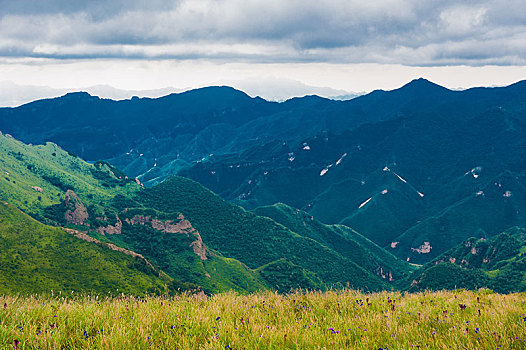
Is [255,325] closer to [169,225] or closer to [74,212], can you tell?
[74,212]

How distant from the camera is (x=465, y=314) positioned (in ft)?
30.4

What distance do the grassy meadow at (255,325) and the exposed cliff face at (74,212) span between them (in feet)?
442

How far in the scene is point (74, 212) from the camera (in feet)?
437

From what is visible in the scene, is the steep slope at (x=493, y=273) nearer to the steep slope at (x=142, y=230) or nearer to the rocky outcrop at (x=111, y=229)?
the steep slope at (x=142, y=230)

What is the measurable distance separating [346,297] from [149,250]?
450 feet

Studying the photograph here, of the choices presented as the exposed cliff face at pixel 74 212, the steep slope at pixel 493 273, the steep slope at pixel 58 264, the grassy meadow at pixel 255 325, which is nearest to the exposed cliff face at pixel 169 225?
the exposed cliff face at pixel 74 212

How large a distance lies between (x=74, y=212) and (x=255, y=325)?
460 ft

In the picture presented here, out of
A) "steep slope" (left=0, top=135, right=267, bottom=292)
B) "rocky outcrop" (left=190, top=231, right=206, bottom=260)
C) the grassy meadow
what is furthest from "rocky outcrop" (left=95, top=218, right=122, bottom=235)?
the grassy meadow

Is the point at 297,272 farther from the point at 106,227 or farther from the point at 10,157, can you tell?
the point at 10,157

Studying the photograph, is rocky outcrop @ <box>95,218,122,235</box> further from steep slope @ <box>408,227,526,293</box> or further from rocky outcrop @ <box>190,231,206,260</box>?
steep slope @ <box>408,227,526,293</box>

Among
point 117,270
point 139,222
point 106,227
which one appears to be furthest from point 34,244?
point 139,222

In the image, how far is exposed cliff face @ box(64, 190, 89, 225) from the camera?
432 ft

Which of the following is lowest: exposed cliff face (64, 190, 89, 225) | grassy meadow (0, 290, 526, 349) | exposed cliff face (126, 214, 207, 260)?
exposed cliff face (126, 214, 207, 260)

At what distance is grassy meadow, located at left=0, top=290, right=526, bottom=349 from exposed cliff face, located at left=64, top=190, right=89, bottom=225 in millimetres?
134768
